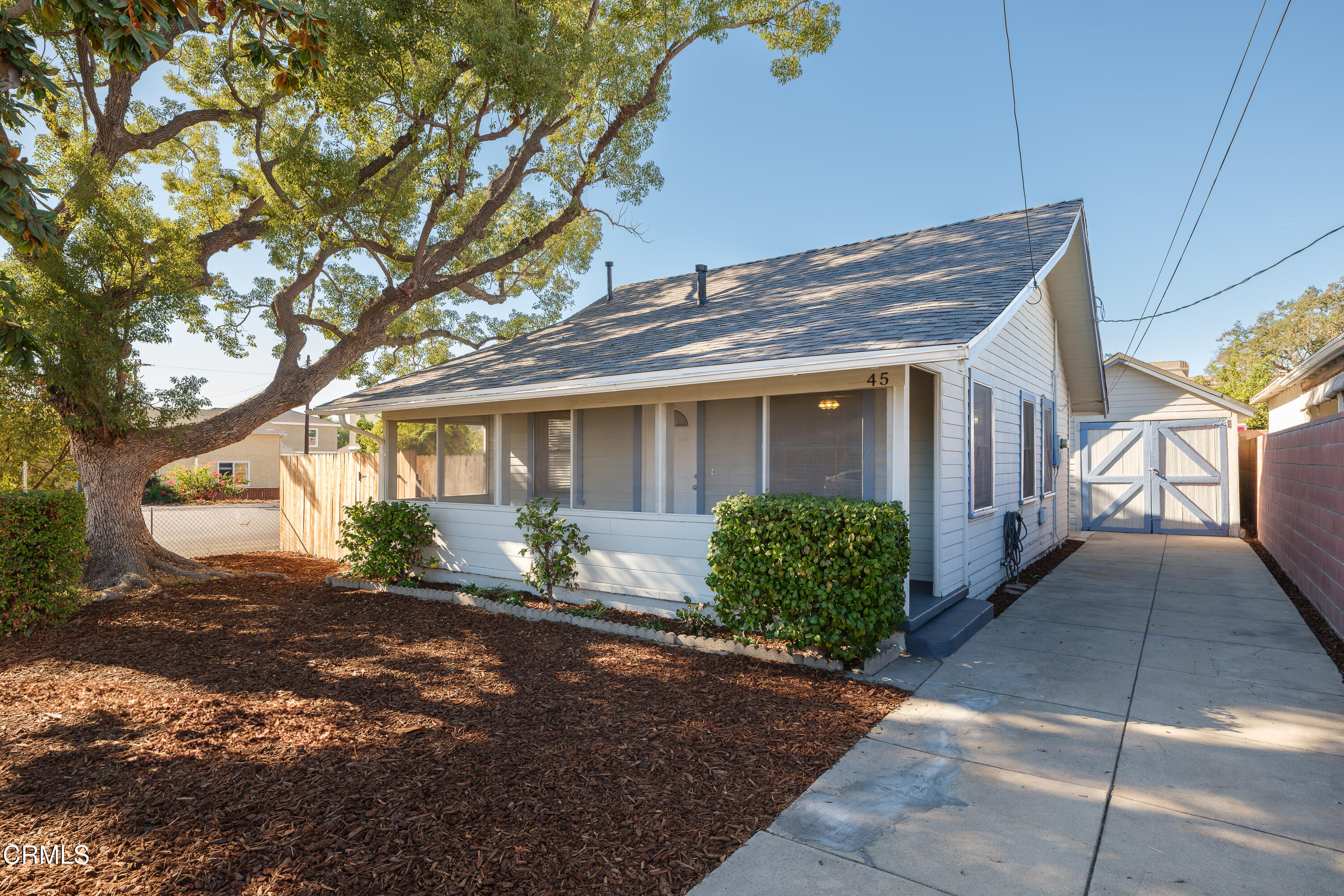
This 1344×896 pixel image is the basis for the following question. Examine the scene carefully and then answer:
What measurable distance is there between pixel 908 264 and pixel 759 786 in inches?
264

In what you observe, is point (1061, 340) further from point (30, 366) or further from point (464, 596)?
point (30, 366)

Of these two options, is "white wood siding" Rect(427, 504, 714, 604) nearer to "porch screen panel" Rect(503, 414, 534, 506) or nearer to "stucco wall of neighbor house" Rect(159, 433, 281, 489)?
"porch screen panel" Rect(503, 414, 534, 506)

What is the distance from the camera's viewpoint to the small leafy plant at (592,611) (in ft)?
21.7

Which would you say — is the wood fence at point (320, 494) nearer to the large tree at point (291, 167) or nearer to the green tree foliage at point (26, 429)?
the large tree at point (291, 167)

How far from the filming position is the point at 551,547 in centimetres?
734

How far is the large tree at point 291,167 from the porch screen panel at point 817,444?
208 inches

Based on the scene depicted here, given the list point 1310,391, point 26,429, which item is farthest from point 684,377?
point 1310,391

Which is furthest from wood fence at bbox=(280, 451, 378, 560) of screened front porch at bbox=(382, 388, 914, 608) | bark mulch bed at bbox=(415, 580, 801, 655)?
bark mulch bed at bbox=(415, 580, 801, 655)

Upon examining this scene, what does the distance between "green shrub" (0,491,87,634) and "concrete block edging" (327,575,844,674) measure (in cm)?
275

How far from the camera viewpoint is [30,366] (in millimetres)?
5578

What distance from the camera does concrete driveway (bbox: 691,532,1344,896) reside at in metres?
2.58

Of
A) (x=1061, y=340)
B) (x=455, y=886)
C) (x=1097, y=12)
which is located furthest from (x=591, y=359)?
(x=1061, y=340)

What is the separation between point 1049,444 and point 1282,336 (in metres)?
31.0

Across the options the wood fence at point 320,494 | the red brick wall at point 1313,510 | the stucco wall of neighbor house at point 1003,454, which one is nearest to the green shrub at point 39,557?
the wood fence at point 320,494
